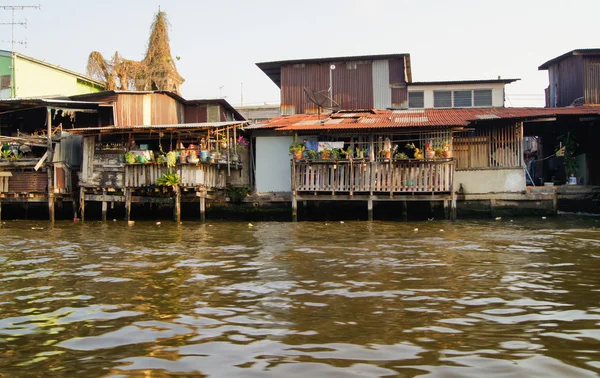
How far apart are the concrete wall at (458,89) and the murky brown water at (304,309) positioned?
12.4m

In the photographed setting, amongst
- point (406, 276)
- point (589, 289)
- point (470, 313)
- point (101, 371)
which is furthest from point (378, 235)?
point (101, 371)

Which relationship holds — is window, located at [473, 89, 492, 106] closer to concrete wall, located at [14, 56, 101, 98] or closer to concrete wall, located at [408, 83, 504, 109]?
concrete wall, located at [408, 83, 504, 109]

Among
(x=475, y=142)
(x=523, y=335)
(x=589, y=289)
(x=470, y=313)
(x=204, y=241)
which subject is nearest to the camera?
(x=523, y=335)

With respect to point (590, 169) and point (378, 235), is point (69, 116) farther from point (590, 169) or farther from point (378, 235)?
point (590, 169)

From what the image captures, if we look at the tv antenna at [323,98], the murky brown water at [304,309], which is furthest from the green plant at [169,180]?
the tv antenna at [323,98]

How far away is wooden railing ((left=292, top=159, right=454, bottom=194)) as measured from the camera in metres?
20.2

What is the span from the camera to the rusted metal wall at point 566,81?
24.1 meters

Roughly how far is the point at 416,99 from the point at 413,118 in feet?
12.5

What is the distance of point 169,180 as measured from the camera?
21.5m

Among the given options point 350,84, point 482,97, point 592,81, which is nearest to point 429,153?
point 482,97

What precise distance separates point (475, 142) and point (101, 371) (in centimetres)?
1971

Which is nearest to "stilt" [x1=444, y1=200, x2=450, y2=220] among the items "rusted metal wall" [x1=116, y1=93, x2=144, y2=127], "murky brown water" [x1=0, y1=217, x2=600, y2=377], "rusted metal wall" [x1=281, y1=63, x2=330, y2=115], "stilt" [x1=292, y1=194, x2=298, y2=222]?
"stilt" [x1=292, y1=194, x2=298, y2=222]

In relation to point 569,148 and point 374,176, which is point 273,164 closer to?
point 374,176

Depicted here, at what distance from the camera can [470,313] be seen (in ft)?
21.6
